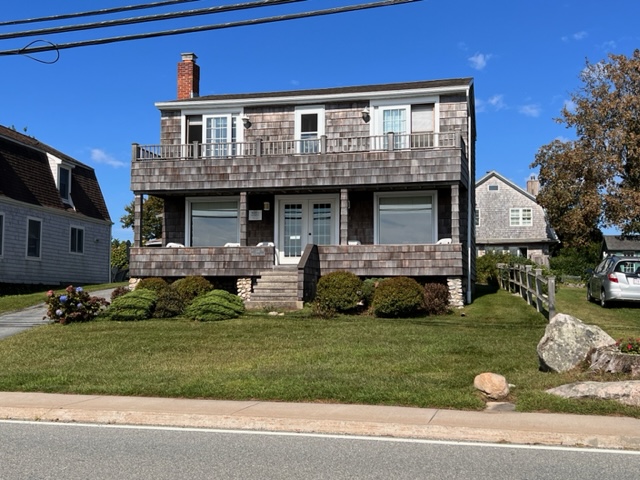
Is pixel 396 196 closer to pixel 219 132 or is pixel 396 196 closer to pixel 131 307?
pixel 219 132

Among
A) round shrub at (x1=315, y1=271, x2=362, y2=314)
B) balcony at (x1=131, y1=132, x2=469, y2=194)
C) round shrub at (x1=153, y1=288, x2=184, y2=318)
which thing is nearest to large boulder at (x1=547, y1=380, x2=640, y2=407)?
round shrub at (x1=315, y1=271, x2=362, y2=314)

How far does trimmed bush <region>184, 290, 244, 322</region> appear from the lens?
701 inches

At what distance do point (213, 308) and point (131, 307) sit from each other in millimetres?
2231

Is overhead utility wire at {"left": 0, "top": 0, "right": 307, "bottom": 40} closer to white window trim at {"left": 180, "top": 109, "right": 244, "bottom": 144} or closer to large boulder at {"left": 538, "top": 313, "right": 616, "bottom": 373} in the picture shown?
large boulder at {"left": 538, "top": 313, "right": 616, "bottom": 373}

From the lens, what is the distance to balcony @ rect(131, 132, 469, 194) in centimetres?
2142

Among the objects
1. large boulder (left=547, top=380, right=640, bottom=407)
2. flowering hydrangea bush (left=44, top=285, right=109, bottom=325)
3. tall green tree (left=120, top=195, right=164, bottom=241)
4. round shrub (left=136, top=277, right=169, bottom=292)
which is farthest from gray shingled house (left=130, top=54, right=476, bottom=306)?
tall green tree (left=120, top=195, right=164, bottom=241)

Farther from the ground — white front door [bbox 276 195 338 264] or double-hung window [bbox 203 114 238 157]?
double-hung window [bbox 203 114 238 157]

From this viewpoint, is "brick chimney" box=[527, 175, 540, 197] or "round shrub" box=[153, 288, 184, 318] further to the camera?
"brick chimney" box=[527, 175, 540, 197]

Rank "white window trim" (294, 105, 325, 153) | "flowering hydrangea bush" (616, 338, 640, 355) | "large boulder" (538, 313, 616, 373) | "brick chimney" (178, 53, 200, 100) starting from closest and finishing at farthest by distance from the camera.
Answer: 1. "flowering hydrangea bush" (616, 338, 640, 355)
2. "large boulder" (538, 313, 616, 373)
3. "white window trim" (294, 105, 325, 153)
4. "brick chimney" (178, 53, 200, 100)

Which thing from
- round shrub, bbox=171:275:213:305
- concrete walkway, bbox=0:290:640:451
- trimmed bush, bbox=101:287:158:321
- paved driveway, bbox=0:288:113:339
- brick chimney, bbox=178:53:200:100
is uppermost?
brick chimney, bbox=178:53:200:100

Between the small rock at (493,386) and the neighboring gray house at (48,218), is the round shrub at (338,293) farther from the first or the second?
the neighboring gray house at (48,218)

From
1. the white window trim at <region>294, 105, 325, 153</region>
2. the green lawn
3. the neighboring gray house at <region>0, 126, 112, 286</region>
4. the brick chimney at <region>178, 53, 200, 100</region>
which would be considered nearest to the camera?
the green lawn

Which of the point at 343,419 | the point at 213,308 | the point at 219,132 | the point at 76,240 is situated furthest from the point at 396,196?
the point at 76,240

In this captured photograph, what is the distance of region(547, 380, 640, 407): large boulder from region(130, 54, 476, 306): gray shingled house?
11.2 metres
